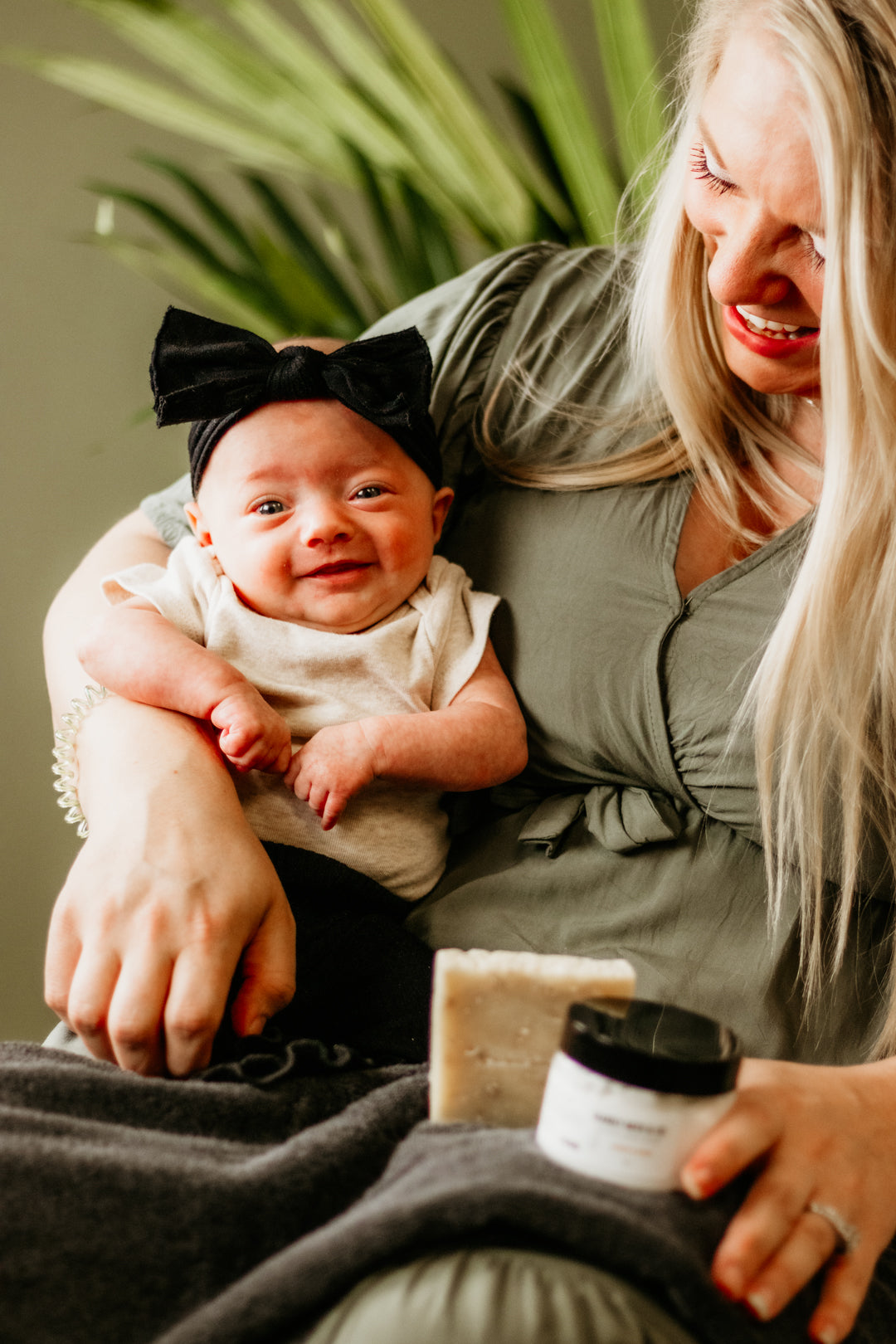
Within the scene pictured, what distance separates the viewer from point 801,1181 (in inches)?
21.6

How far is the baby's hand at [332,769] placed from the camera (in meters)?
0.80

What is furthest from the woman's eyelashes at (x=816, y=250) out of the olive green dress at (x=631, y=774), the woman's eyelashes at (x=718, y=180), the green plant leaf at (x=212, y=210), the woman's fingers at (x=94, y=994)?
the green plant leaf at (x=212, y=210)

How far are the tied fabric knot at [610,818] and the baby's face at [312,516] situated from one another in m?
0.23

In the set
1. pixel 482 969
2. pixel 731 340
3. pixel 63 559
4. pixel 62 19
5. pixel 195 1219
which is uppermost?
pixel 62 19

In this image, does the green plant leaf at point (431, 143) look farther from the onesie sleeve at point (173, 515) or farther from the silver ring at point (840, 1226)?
the silver ring at point (840, 1226)

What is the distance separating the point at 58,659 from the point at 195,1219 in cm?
60

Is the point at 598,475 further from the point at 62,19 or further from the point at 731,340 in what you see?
the point at 62,19

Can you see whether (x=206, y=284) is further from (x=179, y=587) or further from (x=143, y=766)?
(x=143, y=766)

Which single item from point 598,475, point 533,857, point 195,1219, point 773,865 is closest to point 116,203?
point 598,475

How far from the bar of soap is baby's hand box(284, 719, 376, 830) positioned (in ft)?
0.83

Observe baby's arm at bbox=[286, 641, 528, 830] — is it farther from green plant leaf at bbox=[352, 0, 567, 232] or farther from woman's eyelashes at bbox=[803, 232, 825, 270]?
green plant leaf at bbox=[352, 0, 567, 232]

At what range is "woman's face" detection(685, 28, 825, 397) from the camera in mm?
743

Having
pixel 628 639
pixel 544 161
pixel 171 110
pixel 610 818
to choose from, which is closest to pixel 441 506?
pixel 628 639

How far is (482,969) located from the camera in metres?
0.55
